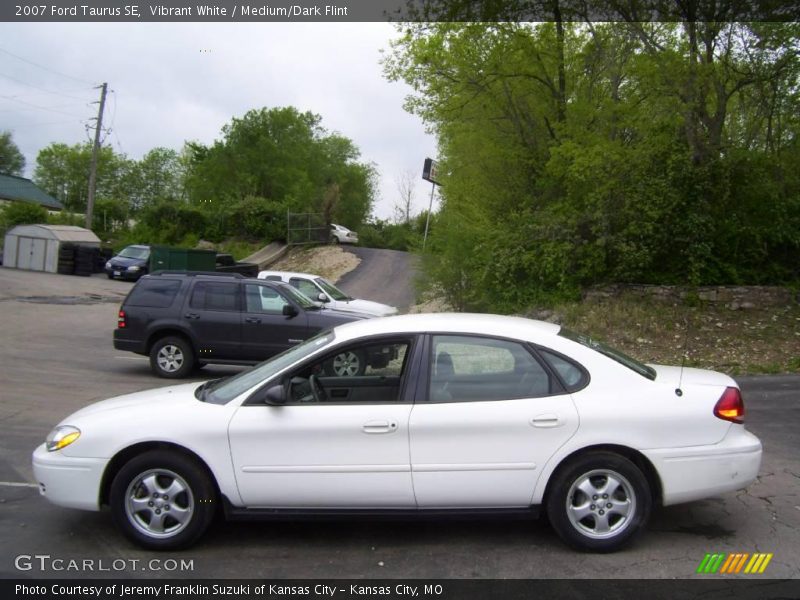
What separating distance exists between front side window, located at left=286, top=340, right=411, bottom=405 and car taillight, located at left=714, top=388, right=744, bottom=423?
2116 millimetres

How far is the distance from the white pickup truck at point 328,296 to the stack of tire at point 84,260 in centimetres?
2046

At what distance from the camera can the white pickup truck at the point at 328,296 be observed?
1513 centimetres

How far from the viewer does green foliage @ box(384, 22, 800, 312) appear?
15.5 meters

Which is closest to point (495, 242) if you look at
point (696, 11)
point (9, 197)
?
point (696, 11)

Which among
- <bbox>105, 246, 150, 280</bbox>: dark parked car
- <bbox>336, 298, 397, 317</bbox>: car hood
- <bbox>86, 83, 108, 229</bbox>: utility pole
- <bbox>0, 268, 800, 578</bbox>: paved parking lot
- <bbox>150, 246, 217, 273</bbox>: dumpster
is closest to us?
Result: <bbox>0, 268, 800, 578</bbox>: paved parking lot

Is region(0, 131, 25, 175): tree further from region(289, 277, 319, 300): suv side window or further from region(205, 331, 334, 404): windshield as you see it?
region(205, 331, 334, 404): windshield

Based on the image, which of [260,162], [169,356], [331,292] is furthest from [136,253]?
[169,356]

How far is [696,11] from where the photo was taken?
49.6 feet

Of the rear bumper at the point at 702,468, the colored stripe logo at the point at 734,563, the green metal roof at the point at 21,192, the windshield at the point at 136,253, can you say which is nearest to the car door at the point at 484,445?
the rear bumper at the point at 702,468

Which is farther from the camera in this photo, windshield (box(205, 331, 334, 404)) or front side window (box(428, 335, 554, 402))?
windshield (box(205, 331, 334, 404))

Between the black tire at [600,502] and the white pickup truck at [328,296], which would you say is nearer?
the black tire at [600,502]

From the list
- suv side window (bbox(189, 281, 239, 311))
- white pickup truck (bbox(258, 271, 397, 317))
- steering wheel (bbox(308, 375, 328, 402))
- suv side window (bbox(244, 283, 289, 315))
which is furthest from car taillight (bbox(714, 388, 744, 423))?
white pickup truck (bbox(258, 271, 397, 317))

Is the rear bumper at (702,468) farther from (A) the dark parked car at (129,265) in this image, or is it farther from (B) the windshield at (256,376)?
(A) the dark parked car at (129,265)

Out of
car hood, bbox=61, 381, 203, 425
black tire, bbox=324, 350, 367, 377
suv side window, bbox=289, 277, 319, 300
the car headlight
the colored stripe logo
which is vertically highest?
suv side window, bbox=289, 277, 319, 300
